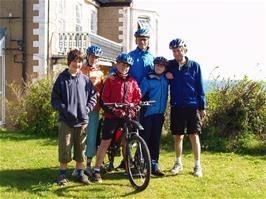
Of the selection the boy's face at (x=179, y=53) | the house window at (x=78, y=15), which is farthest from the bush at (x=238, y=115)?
the house window at (x=78, y=15)

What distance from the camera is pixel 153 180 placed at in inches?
249

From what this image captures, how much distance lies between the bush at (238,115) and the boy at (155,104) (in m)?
3.05

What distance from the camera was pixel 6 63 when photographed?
48.8 ft

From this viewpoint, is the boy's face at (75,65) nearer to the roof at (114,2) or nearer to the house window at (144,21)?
the roof at (114,2)

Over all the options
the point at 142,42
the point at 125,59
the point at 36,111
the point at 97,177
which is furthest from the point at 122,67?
the point at 36,111

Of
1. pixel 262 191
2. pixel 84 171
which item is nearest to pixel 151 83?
pixel 84 171

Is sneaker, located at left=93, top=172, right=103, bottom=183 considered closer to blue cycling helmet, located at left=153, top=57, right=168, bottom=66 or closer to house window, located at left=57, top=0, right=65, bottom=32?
blue cycling helmet, located at left=153, top=57, right=168, bottom=66

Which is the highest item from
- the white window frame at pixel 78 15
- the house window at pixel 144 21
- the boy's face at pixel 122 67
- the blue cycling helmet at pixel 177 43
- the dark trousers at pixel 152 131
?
the house window at pixel 144 21

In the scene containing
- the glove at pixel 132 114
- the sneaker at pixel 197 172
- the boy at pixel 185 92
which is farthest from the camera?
the sneaker at pixel 197 172

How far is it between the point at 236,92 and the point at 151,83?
386cm

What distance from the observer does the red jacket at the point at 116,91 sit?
607 centimetres

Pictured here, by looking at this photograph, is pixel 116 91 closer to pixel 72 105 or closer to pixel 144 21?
pixel 72 105

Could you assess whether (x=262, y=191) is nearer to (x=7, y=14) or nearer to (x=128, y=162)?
(x=128, y=162)

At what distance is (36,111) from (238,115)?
5.25 metres
